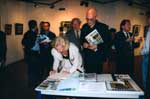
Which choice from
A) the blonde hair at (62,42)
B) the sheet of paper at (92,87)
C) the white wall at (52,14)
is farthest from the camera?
the white wall at (52,14)

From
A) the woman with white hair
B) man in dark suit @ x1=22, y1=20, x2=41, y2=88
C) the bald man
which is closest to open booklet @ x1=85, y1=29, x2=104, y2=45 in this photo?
the bald man

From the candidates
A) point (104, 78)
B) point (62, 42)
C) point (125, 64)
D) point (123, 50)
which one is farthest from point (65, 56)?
point (125, 64)

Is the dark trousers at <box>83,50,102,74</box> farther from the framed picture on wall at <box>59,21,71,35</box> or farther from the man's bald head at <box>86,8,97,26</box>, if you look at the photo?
the framed picture on wall at <box>59,21,71,35</box>

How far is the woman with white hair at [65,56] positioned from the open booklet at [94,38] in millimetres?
766

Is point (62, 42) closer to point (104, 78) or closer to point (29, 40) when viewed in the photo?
point (104, 78)

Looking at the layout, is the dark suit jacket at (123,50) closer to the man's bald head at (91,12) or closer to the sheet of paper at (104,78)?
the man's bald head at (91,12)

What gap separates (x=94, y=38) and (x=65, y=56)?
0.90 meters

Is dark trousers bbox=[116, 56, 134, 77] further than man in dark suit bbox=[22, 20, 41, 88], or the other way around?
man in dark suit bbox=[22, 20, 41, 88]

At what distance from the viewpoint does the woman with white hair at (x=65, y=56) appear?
10.5 feet

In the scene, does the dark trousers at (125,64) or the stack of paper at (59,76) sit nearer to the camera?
the stack of paper at (59,76)

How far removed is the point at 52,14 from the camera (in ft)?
38.4

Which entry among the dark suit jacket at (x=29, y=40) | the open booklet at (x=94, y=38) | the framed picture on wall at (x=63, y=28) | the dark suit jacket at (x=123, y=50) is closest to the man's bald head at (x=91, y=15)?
the open booklet at (x=94, y=38)

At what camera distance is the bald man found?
409 centimetres

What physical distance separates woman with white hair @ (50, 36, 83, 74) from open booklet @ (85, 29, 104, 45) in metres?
0.77
